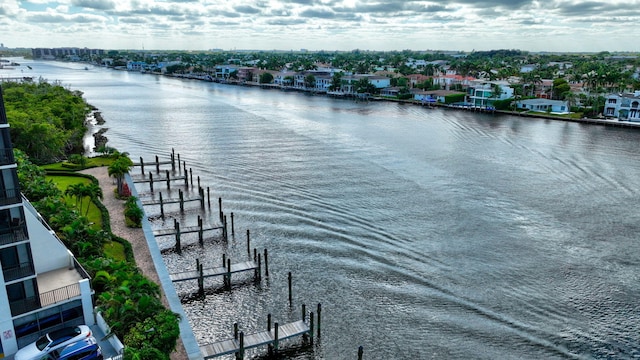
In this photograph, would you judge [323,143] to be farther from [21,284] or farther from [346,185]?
[21,284]

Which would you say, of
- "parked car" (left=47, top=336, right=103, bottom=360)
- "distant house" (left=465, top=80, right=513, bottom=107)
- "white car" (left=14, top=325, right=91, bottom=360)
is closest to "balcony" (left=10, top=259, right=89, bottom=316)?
"white car" (left=14, top=325, right=91, bottom=360)

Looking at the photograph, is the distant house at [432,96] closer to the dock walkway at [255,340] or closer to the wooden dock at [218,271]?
the wooden dock at [218,271]

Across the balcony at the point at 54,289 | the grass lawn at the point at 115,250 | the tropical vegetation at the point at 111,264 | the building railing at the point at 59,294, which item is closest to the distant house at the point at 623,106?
the tropical vegetation at the point at 111,264

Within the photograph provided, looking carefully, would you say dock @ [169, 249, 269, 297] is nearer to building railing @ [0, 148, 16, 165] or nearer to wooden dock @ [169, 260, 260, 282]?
wooden dock @ [169, 260, 260, 282]

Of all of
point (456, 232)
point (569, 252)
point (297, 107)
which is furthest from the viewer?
point (297, 107)

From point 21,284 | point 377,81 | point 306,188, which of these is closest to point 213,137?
point 306,188

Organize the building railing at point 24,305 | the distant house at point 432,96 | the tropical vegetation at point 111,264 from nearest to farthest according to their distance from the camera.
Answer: the tropical vegetation at point 111,264
the building railing at point 24,305
the distant house at point 432,96

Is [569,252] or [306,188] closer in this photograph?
[569,252]
